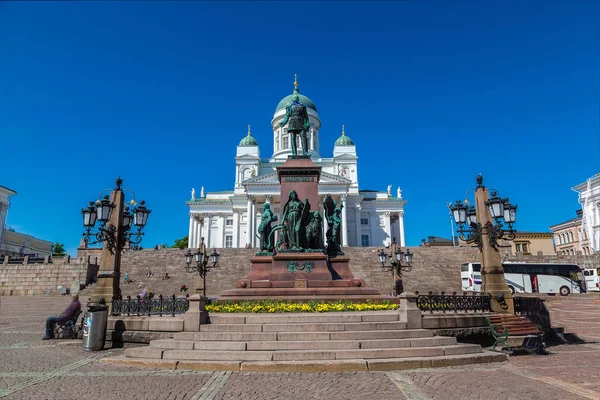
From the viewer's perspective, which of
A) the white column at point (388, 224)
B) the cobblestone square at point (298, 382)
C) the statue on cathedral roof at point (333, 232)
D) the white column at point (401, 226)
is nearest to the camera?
the cobblestone square at point (298, 382)

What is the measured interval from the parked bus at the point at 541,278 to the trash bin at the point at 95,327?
32.8 m

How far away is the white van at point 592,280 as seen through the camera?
37.9 m

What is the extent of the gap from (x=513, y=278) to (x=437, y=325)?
30970 millimetres

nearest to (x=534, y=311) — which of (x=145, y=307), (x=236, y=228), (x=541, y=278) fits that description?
(x=145, y=307)

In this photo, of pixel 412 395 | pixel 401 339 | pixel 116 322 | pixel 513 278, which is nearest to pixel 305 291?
pixel 401 339

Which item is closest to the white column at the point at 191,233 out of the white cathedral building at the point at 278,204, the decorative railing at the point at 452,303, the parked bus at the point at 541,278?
the white cathedral building at the point at 278,204

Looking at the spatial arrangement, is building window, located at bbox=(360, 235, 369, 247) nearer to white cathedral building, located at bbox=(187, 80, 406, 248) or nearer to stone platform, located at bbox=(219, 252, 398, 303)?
white cathedral building, located at bbox=(187, 80, 406, 248)

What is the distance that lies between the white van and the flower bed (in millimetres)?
36371

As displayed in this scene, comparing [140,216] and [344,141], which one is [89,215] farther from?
[344,141]

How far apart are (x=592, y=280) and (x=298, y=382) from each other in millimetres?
42701

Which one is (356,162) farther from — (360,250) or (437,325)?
(437,325)

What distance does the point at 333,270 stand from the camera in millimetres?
15047

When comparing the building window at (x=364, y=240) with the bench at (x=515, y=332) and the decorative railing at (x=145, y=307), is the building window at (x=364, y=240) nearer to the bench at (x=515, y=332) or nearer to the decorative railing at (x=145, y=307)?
the bench at (x=515, y=332)

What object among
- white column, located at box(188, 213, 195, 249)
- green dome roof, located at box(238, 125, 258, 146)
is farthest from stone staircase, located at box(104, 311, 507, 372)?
green dome roof, located at box(238, 125, 258, 146)
